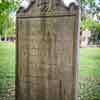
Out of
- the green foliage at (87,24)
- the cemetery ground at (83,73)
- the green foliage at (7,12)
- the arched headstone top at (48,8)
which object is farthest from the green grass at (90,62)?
the arched headstone top at (48,8)

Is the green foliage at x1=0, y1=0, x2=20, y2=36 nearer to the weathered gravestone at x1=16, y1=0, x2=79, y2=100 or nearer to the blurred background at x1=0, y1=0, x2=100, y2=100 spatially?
the blurred background at x1=0, y1=0, x2=100, y2=100

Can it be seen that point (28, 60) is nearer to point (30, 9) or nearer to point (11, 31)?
point (30, 9)

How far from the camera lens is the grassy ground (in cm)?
529

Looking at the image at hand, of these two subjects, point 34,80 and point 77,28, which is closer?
point 77,28

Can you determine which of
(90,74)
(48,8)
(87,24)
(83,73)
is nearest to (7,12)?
(87,24)

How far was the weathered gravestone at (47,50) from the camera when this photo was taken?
3.01m

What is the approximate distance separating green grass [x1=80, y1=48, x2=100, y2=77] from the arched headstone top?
2828 mm

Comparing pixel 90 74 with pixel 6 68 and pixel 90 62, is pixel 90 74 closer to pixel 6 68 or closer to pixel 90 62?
pixel 90 62

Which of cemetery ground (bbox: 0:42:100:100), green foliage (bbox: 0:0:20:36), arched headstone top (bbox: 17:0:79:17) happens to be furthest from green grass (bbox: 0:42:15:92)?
arched headstone top (bbox: 17:0:79:17)

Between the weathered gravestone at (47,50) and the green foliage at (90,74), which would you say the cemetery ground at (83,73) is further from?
the weathered gravestone at (47,50)

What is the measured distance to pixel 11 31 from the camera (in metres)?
6.73

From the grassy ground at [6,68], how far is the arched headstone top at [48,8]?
2.19 m

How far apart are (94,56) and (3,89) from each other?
242cm

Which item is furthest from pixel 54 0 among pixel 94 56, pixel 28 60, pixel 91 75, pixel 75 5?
pixel 94 56
